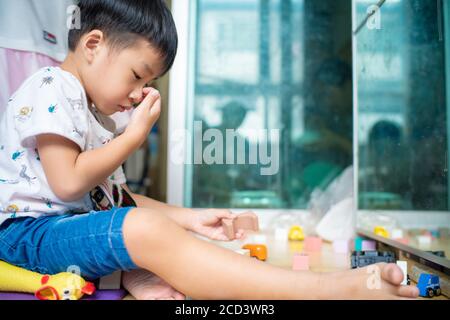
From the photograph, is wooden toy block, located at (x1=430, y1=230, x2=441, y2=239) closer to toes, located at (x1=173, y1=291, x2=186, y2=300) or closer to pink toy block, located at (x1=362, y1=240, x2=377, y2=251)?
pink toy block, located at (x1=362, y1=240, x2=377, y2=251)

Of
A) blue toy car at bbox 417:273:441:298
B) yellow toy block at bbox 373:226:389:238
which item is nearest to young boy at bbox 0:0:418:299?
blue toy car at bbox 417:273:441:298

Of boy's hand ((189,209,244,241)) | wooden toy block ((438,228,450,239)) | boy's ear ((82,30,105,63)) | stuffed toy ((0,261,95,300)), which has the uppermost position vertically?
boy's ear ((82,30,105,63))

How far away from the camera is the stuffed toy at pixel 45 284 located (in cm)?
55

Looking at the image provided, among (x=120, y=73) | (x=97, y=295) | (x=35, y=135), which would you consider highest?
(x=120, y=73)

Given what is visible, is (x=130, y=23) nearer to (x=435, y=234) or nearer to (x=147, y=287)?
(x=147, y=287)

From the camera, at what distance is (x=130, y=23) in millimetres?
679

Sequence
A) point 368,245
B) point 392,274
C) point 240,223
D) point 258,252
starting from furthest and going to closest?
point 368,245, point 258,252, point 240,223, point 392,274

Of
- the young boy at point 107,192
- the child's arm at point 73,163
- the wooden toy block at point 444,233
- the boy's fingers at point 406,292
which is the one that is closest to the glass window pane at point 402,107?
the wooden toy block at point 444,233

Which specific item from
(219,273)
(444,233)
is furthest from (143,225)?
(444,233)

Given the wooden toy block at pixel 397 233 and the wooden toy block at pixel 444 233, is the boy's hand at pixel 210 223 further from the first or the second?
the wooden toy block at pixel 397 233

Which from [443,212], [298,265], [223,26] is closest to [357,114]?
[443,212]

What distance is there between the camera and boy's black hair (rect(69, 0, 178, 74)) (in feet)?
2.22

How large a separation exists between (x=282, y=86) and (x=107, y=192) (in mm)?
1094

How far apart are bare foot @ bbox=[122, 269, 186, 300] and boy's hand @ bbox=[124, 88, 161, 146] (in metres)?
0.21
